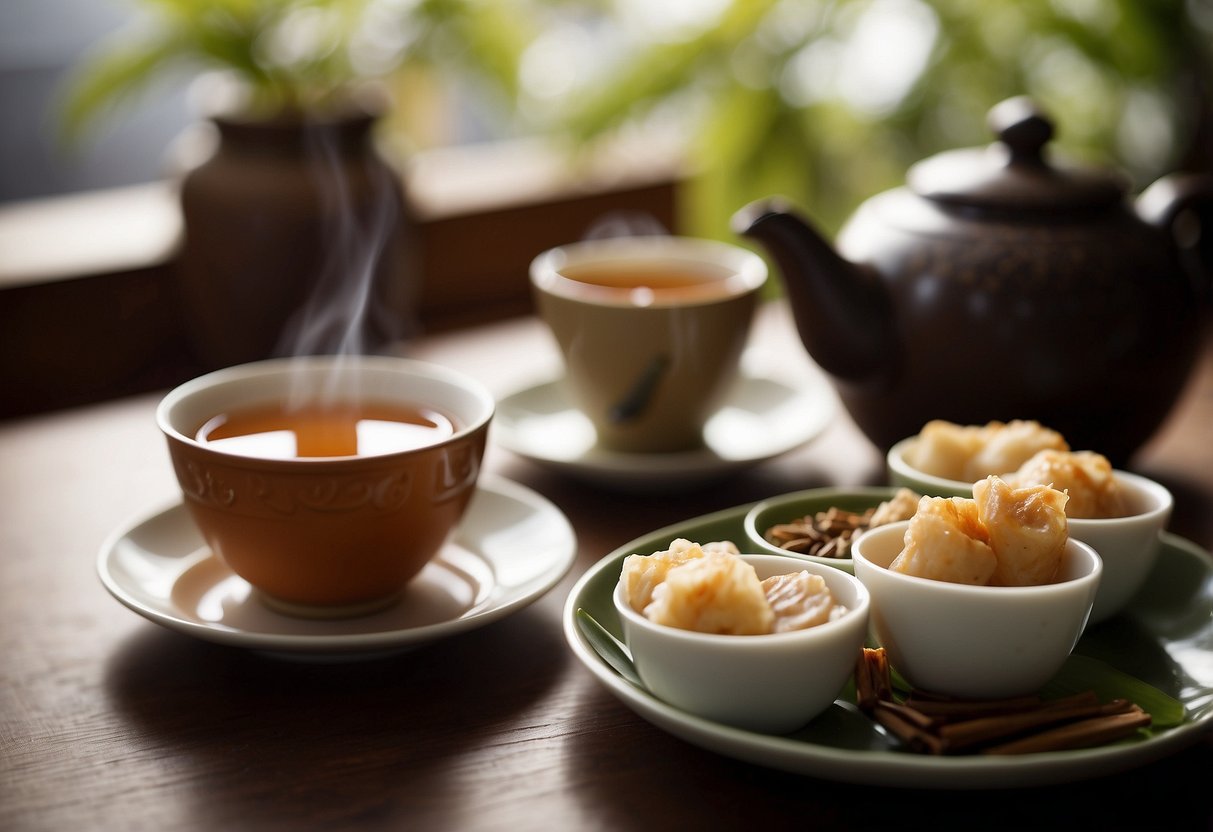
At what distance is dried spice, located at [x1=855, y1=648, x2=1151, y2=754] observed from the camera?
2.28ft

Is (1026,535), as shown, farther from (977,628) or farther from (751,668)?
(751,668)

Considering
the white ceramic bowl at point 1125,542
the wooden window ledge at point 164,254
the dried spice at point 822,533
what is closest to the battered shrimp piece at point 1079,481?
the white ceramic bowl at point 1125,542

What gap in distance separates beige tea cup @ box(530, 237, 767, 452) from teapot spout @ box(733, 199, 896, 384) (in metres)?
Answer: 0.09

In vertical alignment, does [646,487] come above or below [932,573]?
below

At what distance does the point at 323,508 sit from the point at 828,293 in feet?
1.74

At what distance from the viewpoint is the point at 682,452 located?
4.21ft

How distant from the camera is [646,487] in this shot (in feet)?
3.93

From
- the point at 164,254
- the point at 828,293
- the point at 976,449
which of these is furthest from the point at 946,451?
the point at 164,254

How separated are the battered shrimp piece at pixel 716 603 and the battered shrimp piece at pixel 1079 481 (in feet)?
0.82

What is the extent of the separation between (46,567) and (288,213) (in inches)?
28.0

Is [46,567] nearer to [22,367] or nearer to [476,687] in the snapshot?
[476,687]

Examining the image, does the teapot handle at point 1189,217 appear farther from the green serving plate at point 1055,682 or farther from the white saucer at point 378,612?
the white saucer at point 378,612

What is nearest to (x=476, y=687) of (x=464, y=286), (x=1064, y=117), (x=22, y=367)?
(x=22, y=367)

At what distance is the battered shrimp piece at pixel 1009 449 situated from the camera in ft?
3.14
